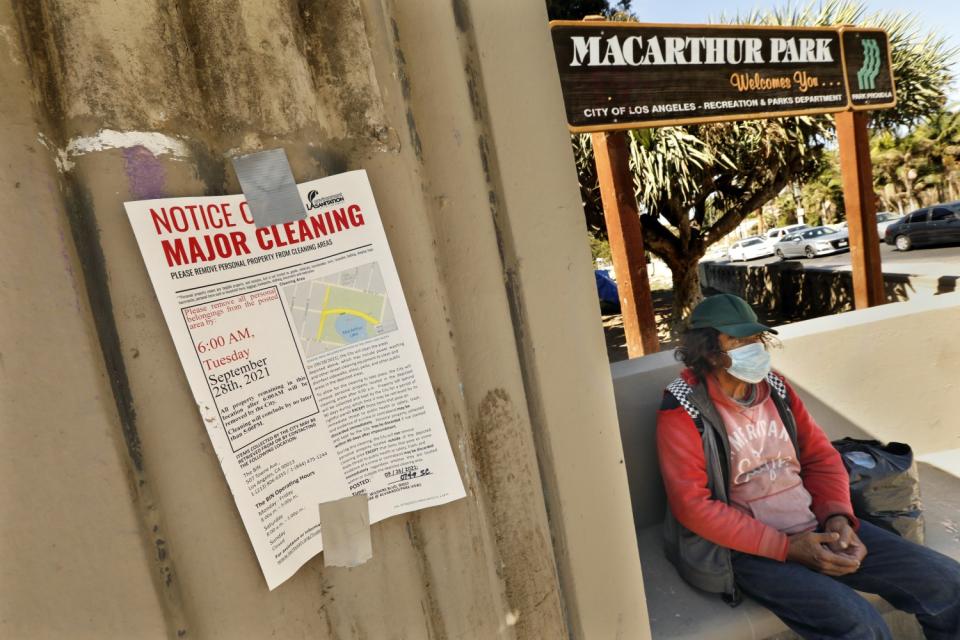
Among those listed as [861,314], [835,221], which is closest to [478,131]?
[861,314]

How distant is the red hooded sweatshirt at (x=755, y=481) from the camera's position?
2.03 m

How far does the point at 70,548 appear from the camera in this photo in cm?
89

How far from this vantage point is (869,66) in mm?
4195

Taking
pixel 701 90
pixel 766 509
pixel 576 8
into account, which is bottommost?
pixel 766 509

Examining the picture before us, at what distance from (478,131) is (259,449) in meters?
0.85

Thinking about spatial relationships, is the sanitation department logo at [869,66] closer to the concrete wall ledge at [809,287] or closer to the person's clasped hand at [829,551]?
the concrete wall ledge at [809,287]

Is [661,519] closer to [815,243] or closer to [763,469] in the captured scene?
[763,469]

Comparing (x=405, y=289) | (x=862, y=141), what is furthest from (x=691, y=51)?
(x=405, y=289)

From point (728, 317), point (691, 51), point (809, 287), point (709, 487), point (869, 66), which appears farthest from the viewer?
point (809, 287)

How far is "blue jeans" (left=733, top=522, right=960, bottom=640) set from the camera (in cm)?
183

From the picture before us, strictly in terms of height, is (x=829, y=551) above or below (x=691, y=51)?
below

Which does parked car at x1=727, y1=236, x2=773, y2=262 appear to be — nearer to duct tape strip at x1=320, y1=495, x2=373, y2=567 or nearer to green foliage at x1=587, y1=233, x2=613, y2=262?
green foliage at x1=587, y1=233, x2=613, y2=262

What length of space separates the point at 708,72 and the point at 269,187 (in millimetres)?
3467

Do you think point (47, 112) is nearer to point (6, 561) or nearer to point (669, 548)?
point (6, 561)
